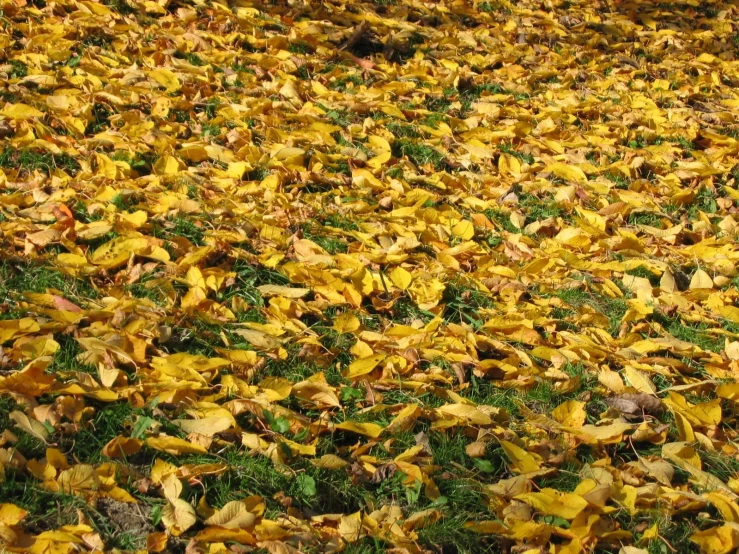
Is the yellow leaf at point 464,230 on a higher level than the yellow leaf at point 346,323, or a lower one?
higher

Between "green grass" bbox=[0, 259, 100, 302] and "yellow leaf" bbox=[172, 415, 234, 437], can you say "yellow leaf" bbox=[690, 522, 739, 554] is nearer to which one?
"yellow leaf" bbox=[172, 415, 234, 437]

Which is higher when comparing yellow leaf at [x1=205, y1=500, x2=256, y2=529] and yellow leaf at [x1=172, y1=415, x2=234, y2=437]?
yellow leaf at [x1=172, y1=415, x2=234, y2=437]

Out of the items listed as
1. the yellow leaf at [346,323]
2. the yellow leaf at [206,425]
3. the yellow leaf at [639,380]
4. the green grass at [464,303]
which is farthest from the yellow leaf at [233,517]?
the yellow leaf at [639,380]

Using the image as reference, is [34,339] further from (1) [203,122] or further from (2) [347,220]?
(1) [203,122]

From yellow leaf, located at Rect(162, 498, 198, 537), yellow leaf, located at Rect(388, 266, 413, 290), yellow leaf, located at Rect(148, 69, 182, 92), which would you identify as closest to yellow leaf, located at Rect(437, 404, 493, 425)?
yellow leaf, located at Rect(388, 266, 413, 290)

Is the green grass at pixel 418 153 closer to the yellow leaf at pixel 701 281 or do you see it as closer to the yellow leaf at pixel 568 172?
the yellow leaf at pixel 568 172

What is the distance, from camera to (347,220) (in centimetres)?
396

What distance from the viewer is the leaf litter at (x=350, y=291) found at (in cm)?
251

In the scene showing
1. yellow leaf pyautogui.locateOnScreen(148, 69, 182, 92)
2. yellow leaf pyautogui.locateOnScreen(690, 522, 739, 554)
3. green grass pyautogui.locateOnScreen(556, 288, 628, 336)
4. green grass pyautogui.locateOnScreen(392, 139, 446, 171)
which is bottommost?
yellow leaf pyautogui.locateOnScreen(690, 522, 739, 554)

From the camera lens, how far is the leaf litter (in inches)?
99.0

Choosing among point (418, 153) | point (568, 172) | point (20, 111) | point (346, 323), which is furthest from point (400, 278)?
point (20, 111)

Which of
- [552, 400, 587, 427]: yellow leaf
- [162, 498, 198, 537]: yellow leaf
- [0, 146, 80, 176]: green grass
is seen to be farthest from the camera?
[0, 146, 80, 176]: green grass

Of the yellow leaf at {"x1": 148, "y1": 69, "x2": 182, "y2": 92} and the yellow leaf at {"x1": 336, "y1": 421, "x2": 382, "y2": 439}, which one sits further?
the yellow leaf at {"x1": 148, "y1": 69, "x2": 182, "y2": 92}

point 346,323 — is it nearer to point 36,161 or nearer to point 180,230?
point 180,230
